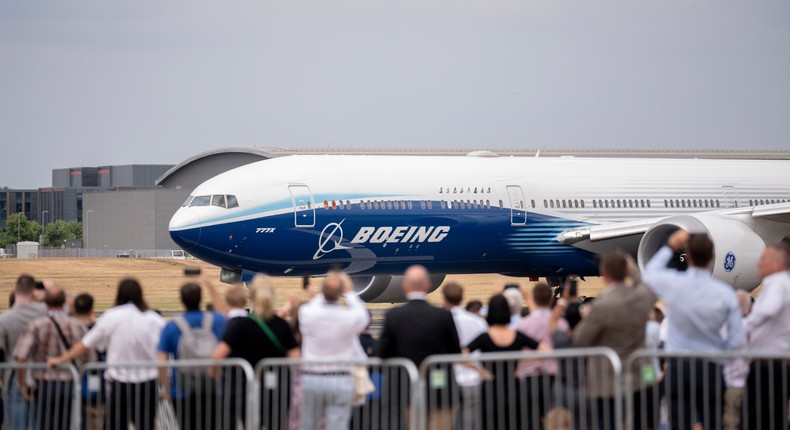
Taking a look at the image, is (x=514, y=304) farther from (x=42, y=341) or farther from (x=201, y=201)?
(x=201, y=201)

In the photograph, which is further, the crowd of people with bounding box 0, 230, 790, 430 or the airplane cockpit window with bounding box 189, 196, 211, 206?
the airplane cockpit window with bounding box 189, 196, 211, 206

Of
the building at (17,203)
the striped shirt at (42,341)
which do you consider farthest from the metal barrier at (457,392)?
the building at (17,203)

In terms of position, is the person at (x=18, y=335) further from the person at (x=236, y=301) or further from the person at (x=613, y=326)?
the person at (x=613, y=326)

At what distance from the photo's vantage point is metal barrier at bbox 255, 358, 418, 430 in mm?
9844

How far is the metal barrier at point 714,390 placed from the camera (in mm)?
9688

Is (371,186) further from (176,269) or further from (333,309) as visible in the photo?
(176,269)

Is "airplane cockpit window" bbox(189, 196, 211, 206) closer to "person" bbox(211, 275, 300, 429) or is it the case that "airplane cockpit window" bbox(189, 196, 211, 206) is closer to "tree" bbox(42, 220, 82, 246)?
"person" bbox(211, 275, 300, 429)

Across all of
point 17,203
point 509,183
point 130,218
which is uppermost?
point 17,203

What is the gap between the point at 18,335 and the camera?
11328 millimetres

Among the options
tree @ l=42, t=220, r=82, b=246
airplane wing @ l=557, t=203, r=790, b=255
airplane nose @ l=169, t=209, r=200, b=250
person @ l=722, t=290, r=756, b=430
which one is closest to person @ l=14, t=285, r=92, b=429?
person @ l=722, t=290, r=756, b=430

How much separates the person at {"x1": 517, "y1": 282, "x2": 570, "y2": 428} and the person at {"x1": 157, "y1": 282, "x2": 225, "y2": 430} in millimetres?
2421

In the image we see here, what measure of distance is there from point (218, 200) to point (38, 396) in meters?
12.1

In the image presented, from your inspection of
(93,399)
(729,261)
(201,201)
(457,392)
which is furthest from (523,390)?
(201,201)

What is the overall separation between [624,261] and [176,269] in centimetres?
4918
